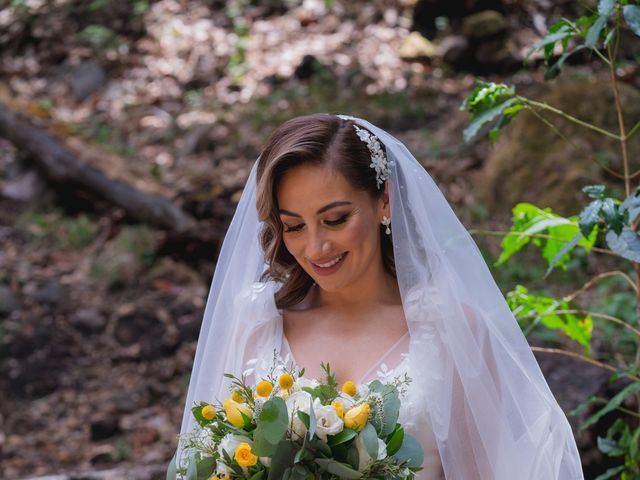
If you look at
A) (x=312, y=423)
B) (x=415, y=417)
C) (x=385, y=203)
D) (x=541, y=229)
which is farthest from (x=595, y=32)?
(x=312, y=423)

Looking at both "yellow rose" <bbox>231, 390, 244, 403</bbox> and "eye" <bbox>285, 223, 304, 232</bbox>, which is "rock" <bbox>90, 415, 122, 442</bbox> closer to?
"eye" <bbox>285, 223, 304, 232</bbox>

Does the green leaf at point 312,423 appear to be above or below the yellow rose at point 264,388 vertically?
below

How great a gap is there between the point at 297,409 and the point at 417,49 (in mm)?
7276

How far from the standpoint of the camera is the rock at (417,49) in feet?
29.3

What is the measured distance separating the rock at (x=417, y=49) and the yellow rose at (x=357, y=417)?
7.16m

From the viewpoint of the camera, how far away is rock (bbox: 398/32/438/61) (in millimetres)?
8945

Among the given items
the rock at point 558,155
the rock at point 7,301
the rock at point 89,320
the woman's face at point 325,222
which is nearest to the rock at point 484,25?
the rock at point 558,155

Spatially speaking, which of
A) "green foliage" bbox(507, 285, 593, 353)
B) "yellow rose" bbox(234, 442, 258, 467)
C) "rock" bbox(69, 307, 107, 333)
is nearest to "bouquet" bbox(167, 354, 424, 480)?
"yellow rose" bbox(234, 442, 258, 467)

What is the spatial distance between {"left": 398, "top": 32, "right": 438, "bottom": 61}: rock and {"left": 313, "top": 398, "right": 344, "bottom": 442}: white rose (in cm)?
719

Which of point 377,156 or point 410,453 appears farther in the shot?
point 377,156

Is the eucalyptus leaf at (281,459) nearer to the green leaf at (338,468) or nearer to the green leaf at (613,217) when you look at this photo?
the green leaf at (338,468)

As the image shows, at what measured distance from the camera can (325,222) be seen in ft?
8.34

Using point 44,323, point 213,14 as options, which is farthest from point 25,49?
point 44,323

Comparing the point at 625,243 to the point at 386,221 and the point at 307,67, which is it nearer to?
the point at 386,221
